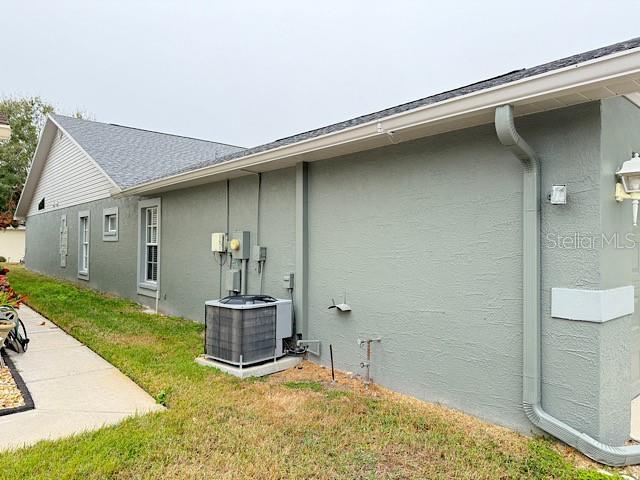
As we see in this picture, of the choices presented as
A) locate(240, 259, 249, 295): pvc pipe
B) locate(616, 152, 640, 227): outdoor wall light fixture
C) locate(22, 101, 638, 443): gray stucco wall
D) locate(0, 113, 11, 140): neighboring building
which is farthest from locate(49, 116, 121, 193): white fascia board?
locate(616, 152, 640, 227): outdoor wall light fixture

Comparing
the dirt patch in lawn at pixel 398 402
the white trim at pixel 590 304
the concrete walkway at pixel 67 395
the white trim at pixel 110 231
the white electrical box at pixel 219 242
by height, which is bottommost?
the dirt patch in lawn at pixel 398 402

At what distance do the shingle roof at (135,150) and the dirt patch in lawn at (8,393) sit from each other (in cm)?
546

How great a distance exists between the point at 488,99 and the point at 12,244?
83.5 feet

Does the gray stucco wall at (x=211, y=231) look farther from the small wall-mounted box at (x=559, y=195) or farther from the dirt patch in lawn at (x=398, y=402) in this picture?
the small wall-mounted box at (x=559, y=195)

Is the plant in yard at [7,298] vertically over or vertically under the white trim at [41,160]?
under

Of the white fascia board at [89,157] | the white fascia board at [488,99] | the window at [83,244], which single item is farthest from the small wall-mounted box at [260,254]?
the window at [83,244]

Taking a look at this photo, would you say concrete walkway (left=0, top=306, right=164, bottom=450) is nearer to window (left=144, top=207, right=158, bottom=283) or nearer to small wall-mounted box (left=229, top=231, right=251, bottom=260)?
small wall-mounted box (left=229, top=231, right=251, bottom=260)

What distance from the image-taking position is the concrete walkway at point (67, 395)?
3.19 metres

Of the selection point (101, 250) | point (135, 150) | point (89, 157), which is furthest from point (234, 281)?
point (135, 150)

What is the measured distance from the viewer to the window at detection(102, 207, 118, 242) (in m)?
10.2

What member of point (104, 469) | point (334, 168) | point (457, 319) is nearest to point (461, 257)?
point (457, 319)

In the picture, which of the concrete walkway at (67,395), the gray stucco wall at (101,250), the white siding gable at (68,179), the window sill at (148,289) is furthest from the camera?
the white siding gable at (68,179)

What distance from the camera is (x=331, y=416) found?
344 cm

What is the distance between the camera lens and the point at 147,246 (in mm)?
9031
